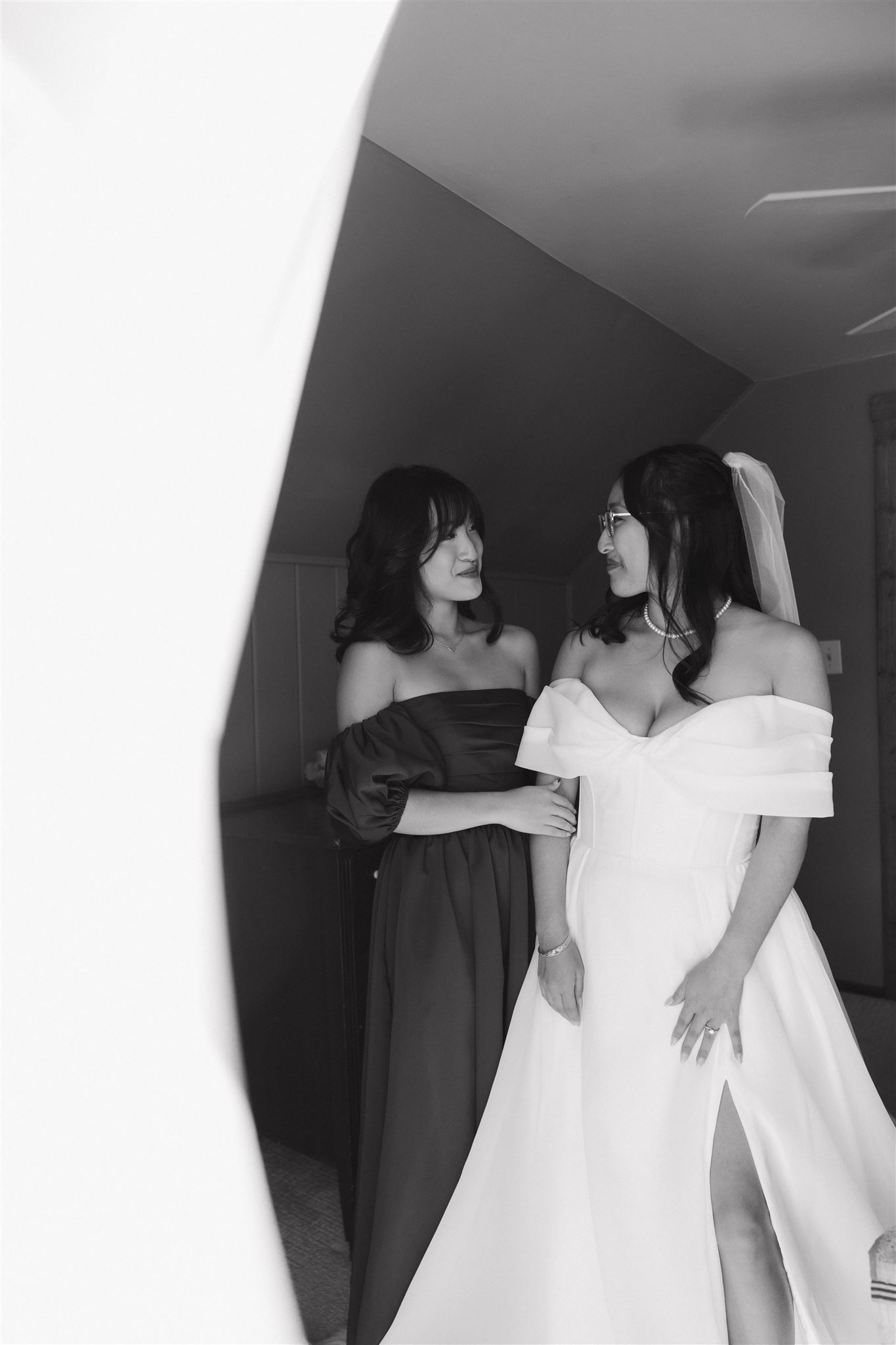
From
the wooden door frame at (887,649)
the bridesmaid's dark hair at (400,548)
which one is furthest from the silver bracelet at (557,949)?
the wooden door frame at (887,649)

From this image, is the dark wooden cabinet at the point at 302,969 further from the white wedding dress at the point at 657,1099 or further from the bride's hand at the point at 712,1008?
the bride's hand at the point at 712,1008

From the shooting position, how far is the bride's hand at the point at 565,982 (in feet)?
6.25

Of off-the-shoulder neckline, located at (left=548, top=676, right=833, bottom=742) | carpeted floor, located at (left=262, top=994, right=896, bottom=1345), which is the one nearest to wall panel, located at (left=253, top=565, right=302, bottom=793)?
carpeted floor, located at (left=262, top=994, right=896, bottom=1345)

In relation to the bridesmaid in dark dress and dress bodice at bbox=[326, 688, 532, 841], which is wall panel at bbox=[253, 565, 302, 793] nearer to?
the bridesmaid in dark dress

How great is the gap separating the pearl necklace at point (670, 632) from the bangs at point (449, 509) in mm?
432

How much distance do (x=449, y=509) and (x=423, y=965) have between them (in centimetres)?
95

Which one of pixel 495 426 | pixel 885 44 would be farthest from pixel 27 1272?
pixel 495 426

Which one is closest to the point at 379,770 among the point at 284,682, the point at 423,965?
the point at 423,965

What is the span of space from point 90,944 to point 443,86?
5.86ft

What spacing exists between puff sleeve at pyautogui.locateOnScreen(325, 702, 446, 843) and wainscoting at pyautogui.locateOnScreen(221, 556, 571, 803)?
A: 103 centimetres

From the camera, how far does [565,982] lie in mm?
1915

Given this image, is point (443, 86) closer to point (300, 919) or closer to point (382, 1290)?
point (300, 919)

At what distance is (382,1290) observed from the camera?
1.95 meters

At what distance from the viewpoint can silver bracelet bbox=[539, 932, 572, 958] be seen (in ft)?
6.36
